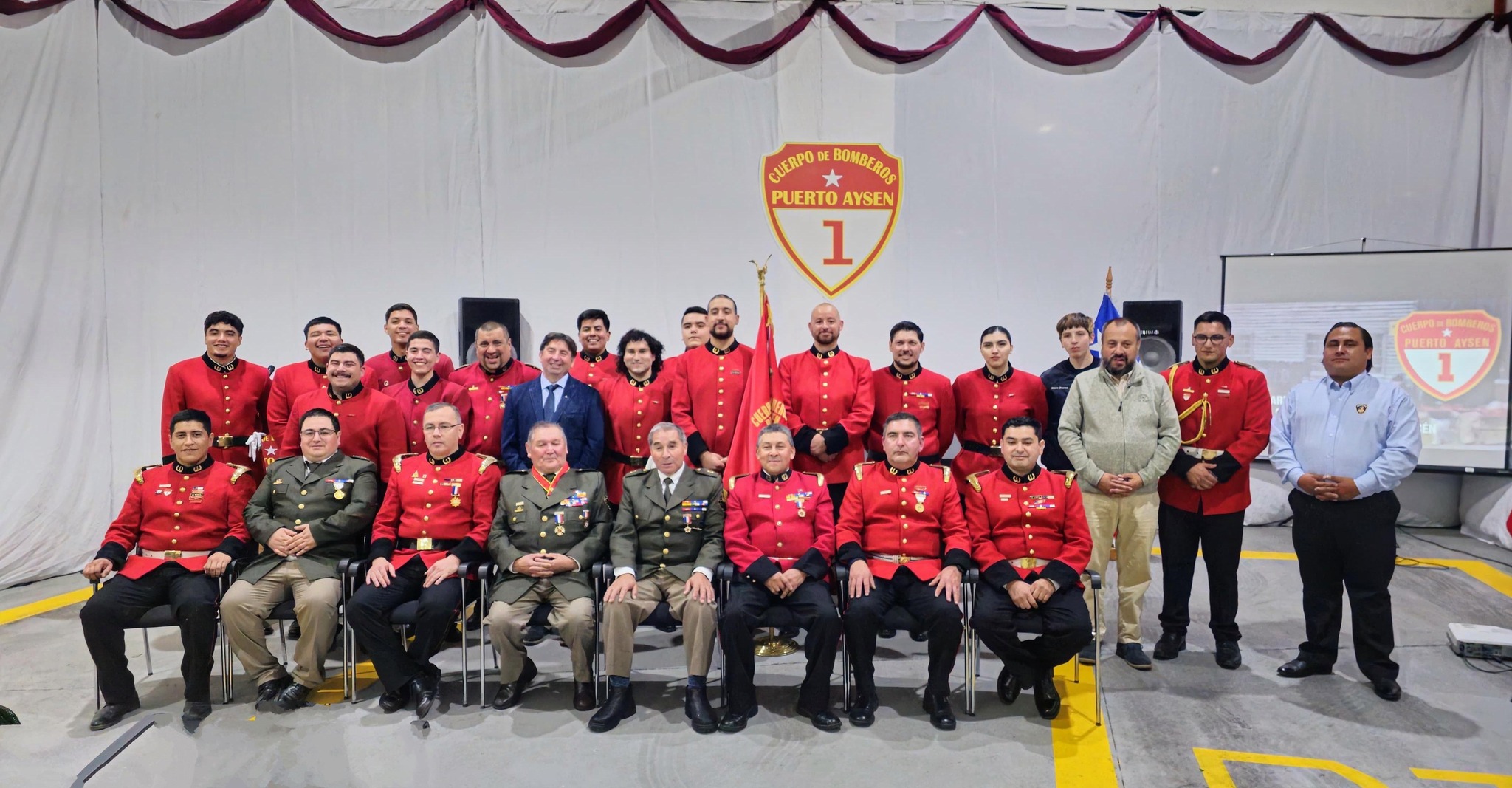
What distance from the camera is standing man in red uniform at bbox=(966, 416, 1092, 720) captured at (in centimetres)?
317

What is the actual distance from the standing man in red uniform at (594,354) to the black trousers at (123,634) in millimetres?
1991

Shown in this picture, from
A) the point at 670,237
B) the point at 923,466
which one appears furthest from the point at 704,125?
the point at 923,466

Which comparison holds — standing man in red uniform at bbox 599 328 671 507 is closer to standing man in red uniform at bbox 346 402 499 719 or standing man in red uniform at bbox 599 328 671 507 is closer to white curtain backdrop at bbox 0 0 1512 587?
standing man in red uniform at bbox 346 402 499 719

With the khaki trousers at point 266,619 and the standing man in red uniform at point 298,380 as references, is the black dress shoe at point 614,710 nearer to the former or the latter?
the khaki trousers at point 266,619

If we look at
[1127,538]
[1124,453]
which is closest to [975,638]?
[1127,538]

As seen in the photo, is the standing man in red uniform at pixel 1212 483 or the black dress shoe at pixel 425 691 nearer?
the black dress shoe at pixel 425 691

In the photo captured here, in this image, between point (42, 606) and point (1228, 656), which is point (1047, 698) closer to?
point (1228, 656)

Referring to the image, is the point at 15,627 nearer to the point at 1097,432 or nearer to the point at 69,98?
the point at 69,98

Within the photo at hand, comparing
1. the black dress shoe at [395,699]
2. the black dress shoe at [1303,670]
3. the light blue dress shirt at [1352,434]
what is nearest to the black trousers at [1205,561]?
the black dress shoe at [1303,670]

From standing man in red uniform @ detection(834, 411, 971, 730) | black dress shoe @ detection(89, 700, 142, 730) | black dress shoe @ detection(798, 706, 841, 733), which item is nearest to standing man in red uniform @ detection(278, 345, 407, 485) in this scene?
black dress shoe @ detection(89, 700, 142, 730)

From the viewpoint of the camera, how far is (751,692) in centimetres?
319

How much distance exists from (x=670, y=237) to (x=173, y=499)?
3769 mm

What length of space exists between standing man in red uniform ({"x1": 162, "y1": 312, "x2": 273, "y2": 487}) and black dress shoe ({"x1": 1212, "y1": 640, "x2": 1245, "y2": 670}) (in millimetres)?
4856

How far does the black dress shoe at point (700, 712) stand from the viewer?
10.2 feet
